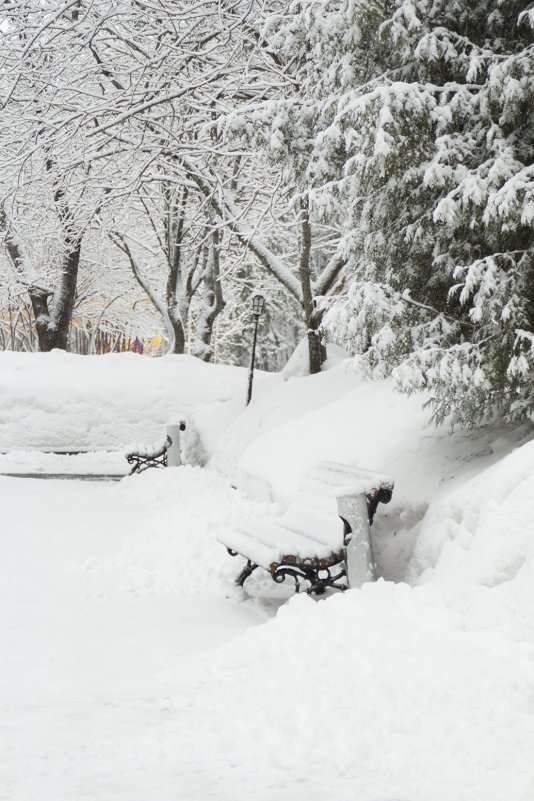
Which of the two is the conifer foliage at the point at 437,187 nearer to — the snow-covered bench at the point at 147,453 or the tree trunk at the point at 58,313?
the snow-covered bench at the point at 147,453

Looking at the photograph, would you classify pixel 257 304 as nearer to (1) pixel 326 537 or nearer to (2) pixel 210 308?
(2) pixel 210 308

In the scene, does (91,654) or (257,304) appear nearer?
(91,654)

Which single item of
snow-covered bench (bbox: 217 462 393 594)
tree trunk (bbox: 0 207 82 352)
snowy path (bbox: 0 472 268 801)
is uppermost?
tree trunk (bbox: 0 207 82 352)

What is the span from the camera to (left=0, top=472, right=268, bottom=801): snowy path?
123 inches

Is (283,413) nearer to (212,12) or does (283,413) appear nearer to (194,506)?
(194,506)

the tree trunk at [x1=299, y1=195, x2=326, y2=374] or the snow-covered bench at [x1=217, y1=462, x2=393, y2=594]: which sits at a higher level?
the tree trunk at [x1=299, y1=195, x2=326, y2=374]

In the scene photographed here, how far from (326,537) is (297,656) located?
1852 mm

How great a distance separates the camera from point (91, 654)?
477 cm

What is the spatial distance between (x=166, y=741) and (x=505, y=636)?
1.63 m

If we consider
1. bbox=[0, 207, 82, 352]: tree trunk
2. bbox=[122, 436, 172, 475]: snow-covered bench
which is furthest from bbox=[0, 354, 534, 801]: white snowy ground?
bbox=[0, 207, 82, 352]: tree trunk

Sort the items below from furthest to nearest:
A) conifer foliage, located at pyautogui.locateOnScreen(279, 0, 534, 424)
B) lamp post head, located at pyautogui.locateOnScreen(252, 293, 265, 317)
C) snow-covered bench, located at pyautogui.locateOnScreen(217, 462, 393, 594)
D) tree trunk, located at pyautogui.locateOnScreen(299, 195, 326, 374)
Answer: lamp post head, located at pyautogui.locateOnScreen(252, 293, 265, 317)
tree trunk, located at pyautogui.locateOnScreen(299, 195, 326, 374)
snow-covered bench, located at pyautogui.locateOnScreen(217, 462, 393, 594)
conifer foliage, located at pyautogui.locateOnScreen(279, 0, 534, 424)

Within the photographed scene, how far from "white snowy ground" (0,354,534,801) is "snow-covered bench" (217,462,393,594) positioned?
1.09 feet

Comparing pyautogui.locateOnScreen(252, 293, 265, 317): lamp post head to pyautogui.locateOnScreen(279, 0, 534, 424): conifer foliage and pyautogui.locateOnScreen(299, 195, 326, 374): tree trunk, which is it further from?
pyautogui.locateOnScreen(279, 0, 534, 424): conifer foliage

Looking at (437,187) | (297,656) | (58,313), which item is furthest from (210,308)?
(297,656)
